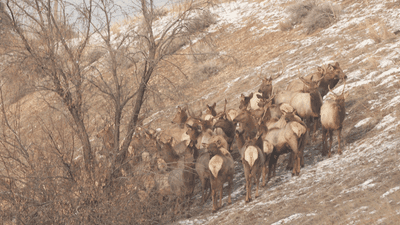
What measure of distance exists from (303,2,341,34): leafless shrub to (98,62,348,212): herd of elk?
780cm

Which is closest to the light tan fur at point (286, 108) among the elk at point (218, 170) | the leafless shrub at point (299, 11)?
the elk at point (218, 170)

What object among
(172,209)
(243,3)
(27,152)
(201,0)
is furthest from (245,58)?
(27,152)

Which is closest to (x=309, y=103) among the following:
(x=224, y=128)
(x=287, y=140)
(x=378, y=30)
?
(x=287, y=140)

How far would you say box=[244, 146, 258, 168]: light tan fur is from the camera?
9.06m

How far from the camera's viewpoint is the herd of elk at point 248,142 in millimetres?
9172

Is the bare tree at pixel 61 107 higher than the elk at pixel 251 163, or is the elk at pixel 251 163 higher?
the bare tree at pixel 61 107

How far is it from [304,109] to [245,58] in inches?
371

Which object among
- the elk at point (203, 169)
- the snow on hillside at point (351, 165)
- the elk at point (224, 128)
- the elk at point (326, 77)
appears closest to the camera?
the snow on hillside at point (351, 165)

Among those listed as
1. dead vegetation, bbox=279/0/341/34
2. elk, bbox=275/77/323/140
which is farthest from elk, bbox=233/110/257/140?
dead vegetation, bbox=279/0/341/34

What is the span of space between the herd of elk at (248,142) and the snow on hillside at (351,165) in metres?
0.44

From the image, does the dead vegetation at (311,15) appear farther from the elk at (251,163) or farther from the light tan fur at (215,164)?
the light tan fur at (215,164)

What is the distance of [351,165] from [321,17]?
1384 centimetres

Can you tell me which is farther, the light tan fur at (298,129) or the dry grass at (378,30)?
the dry grass at (378,30)

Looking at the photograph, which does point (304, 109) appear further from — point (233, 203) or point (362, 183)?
point (362, 183)
